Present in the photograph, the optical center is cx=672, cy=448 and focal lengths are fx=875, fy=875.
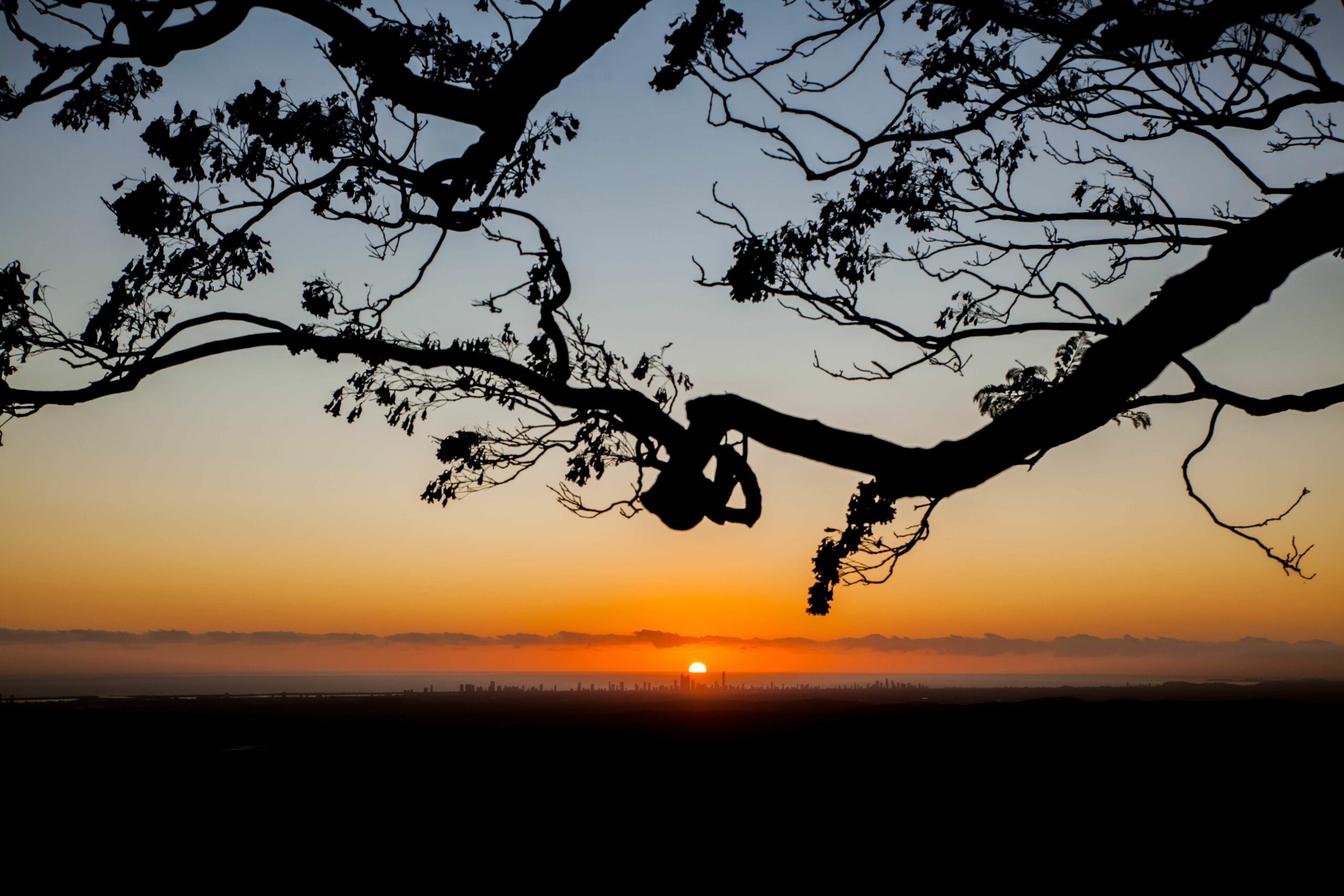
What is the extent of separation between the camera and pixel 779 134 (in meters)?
10.6

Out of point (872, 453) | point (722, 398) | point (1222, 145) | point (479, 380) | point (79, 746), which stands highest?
point (1222, 145)

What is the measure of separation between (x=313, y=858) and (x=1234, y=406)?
1017 centimetres

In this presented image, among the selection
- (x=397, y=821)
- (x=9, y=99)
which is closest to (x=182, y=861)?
(x=397, y=821)

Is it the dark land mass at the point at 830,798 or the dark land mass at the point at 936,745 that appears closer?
the dark land mass at the point at 830,798

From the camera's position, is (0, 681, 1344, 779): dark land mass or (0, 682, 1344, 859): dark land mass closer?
(0, 682, 1344, 859): dark land mass

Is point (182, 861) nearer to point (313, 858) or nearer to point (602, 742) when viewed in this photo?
point (313, 858)

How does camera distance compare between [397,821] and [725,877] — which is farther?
[397,821]

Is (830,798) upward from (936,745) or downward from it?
downward

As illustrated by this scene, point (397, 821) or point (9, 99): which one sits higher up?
point (9, 99)

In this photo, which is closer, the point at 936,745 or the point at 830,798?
the point at 830,798

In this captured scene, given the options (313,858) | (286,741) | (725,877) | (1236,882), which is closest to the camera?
(1236,882)

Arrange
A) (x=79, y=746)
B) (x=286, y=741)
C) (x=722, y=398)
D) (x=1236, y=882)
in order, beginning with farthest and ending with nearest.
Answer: (x=79, y=746) < (x=286, y=741) < (x=1236, y=882) < (x=722, y=398)

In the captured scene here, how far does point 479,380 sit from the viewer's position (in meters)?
10.6

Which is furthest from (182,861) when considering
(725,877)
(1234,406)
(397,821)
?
(1234,406)
